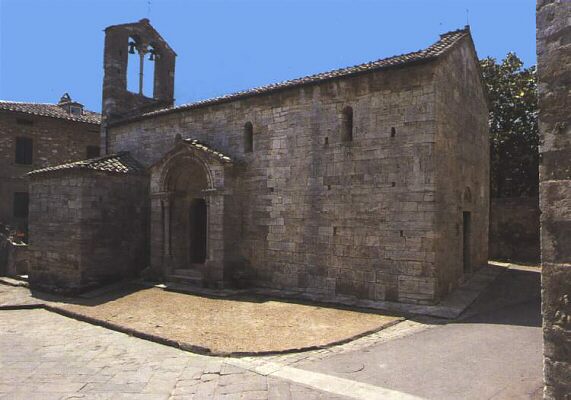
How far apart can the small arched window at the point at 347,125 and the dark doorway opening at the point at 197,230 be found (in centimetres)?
577

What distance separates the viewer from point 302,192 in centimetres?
1155

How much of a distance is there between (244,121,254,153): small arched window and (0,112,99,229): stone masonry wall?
14845mm

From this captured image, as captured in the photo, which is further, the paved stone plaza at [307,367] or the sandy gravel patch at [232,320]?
the sandy gravel patch at [232,320]

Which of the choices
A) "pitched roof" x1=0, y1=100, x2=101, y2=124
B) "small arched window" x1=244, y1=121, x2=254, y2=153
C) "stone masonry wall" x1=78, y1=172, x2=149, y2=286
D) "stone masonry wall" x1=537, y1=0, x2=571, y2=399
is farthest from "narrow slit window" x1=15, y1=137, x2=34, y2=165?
"stone masonry wall" x1=537, y1=0, x2=571, y2=399

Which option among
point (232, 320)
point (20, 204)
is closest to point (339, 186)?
point (232, 320)

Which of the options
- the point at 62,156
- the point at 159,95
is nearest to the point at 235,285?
the point at 159,95

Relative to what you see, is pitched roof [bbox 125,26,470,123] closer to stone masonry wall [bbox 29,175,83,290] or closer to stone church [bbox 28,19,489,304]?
stone church [bbox 28,19,489,304]

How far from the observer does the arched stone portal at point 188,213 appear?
12.1 metres

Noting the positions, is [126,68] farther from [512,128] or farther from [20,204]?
[512,128]

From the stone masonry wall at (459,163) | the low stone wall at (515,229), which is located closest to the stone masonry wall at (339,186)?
the stone masonry wall at (459,163)

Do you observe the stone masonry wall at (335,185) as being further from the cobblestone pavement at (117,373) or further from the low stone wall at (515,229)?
the low stone wall at (515,229)

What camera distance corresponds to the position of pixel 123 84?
18000mm

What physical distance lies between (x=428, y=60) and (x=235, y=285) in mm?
7590

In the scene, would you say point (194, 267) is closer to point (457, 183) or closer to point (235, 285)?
point (235, 285)
